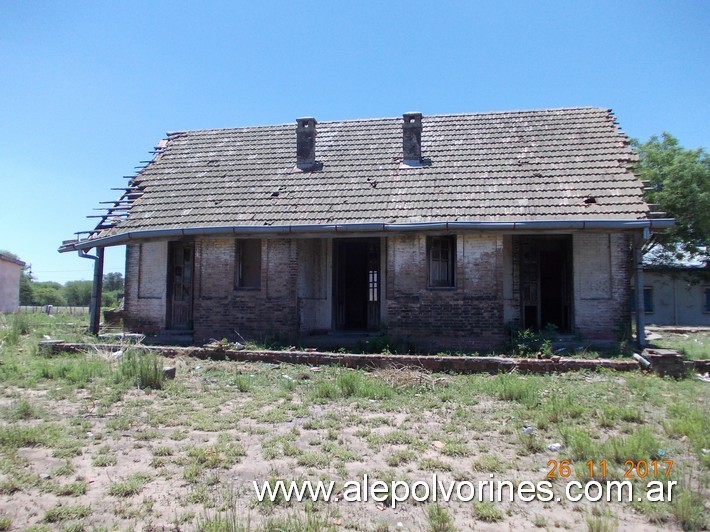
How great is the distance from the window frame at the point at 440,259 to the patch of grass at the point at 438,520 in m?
8.24

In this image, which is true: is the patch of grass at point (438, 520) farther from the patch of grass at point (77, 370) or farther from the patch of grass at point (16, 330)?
the patch of grass at point (16, 330)

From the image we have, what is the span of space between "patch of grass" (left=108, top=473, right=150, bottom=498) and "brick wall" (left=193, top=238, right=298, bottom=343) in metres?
7.58

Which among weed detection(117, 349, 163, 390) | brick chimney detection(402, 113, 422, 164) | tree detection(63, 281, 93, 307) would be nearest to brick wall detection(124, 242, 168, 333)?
weed detection(117, 349, 163, 390)

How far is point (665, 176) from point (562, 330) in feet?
46.8

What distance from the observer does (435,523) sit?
11.1ft

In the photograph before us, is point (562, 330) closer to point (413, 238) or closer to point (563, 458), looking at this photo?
point (413, 238)

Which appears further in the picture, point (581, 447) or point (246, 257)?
point (246, 257)

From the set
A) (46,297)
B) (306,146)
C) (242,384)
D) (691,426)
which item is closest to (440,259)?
(306,146)

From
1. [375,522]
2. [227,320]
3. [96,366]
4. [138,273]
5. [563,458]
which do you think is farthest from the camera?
[138,273]

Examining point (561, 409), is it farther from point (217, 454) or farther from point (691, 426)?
point (217, 454)

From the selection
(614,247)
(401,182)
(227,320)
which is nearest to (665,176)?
(614,247)

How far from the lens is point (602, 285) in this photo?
1144cm

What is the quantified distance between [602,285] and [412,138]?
6.09 meters

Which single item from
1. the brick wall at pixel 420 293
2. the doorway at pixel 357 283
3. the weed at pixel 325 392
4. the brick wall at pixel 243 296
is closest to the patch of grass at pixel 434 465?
the weed at pixel 325 392
